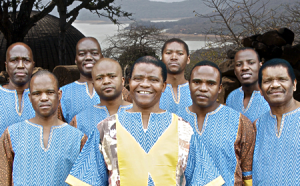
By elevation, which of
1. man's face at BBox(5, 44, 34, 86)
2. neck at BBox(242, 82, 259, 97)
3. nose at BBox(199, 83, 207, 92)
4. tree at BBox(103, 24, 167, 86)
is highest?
tree at BBox(103, 24, 167, 86)

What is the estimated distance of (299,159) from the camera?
2.50 meters

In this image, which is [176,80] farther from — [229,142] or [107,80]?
[229,142]

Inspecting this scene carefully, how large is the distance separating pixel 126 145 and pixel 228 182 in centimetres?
100

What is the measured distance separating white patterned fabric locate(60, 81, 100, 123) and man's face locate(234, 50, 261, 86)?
1.64 meters

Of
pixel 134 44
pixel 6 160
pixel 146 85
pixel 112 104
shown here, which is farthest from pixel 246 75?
pixel 134 44

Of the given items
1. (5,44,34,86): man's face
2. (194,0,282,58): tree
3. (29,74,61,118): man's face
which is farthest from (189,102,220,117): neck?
(194,0,282,58): tree

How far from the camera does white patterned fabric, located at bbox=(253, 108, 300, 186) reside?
8.27 feet

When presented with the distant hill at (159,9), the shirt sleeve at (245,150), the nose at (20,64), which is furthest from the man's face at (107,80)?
the distant hill at (159,9)

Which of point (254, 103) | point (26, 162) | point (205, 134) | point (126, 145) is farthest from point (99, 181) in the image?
point (254, 103)

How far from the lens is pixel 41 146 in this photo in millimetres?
2627

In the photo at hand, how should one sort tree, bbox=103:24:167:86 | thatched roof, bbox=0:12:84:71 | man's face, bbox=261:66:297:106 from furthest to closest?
thatched roof, bbox=0:12:84:71 < tree, bbox=103:24:167:86 < man's face, bbox=261:66:297:106

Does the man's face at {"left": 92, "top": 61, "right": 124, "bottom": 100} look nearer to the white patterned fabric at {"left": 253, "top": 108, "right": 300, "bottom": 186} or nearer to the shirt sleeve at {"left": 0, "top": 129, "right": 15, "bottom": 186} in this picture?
the shirt sleeve at {"left": 0, "top": 129, "right": 15, "bottom": 186}

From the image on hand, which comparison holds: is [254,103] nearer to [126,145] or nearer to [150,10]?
[126,145]

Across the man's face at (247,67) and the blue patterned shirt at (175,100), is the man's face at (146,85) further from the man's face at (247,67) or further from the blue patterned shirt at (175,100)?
the man's face at (247,67)
